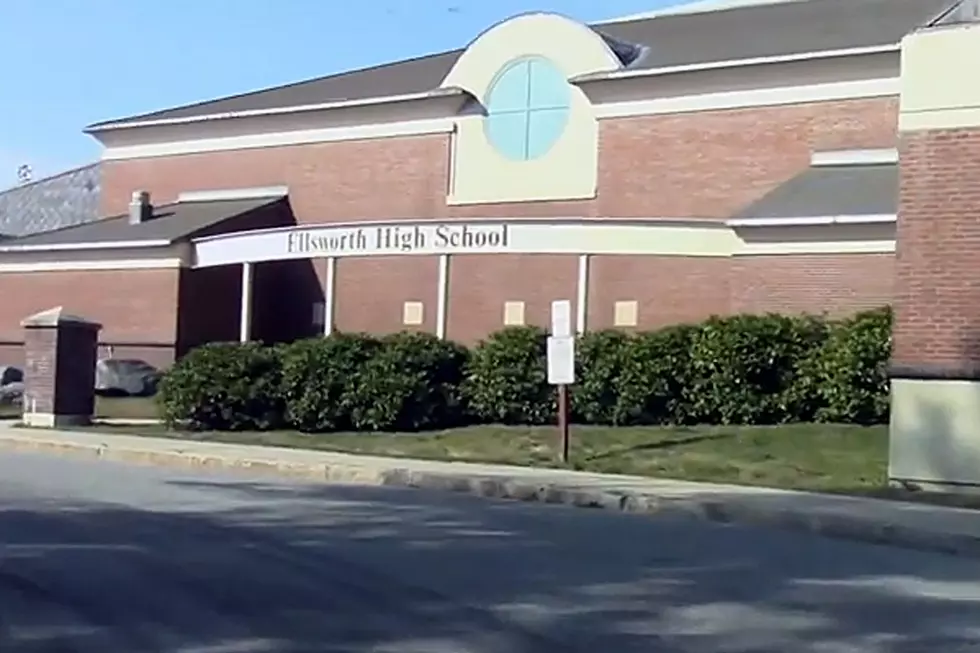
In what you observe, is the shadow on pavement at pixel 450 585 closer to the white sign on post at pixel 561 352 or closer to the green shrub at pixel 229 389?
the white sign on post at pixel 561 352

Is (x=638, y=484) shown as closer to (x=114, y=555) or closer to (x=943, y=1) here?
(x=114, y=555)

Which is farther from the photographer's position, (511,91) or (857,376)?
(511,91)

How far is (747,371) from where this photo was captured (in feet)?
80.2

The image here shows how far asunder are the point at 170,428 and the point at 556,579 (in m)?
18.2

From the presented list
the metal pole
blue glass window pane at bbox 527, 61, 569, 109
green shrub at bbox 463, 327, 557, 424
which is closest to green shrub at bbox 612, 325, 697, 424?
green shrub at bbox 463, 327, 557, 424

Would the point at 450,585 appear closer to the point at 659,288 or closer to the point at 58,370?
the point at 58,370

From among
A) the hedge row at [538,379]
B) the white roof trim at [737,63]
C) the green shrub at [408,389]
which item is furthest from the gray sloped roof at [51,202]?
the green shrub at [408,389]

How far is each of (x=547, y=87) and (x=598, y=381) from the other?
14451mm

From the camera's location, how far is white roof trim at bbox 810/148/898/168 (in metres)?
32.7

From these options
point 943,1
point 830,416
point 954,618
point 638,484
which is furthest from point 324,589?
point 943,1

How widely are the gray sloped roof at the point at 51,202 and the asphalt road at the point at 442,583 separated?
164 feet

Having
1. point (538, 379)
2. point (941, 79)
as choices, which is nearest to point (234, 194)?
point (538, 379)

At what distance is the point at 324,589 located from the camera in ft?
34.0

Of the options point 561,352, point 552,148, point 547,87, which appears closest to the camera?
point 561,352
